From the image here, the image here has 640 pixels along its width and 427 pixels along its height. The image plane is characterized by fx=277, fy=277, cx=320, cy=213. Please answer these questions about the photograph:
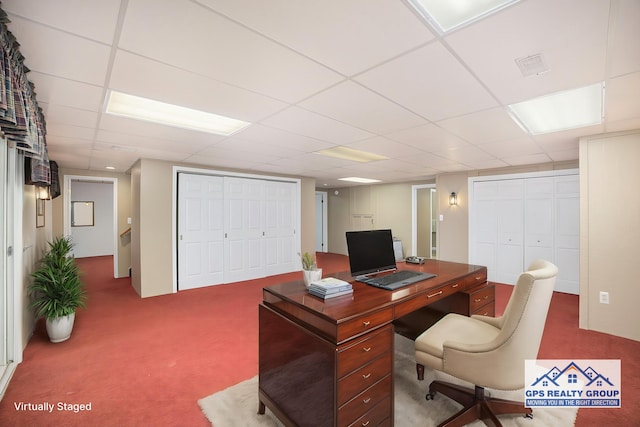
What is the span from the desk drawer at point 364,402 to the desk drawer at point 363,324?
1.02ft

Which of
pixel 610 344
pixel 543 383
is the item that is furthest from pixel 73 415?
pixel 610 344

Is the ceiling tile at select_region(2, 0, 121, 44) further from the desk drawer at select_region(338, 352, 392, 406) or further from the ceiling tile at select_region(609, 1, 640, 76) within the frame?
the ceiling tile at select_region(609, 1, 640, 76)

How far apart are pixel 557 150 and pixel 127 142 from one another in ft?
18.9

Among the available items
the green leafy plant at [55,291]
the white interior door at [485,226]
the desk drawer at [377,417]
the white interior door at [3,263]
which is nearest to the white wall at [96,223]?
the green leafy plant at [55,291]

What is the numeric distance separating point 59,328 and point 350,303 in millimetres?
3257

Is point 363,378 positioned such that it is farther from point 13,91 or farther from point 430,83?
point 13,91

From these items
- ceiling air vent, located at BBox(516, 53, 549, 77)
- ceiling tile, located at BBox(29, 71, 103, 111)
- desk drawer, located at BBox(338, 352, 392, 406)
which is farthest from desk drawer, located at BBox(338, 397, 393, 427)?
ceiling tile, located at BBox(29, 71, 103, 111)

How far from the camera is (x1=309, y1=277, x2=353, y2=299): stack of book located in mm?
1723

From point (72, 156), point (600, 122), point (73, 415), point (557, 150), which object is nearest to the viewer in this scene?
point (73, 415)

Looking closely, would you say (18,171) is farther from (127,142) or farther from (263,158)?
(263,158)

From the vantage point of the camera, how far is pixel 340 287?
5.84 ft

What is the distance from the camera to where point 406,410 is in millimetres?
1895

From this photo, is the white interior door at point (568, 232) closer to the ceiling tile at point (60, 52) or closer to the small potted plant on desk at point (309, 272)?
the small potted plant on desk at point (309, 272)

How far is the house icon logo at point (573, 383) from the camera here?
2.00m
